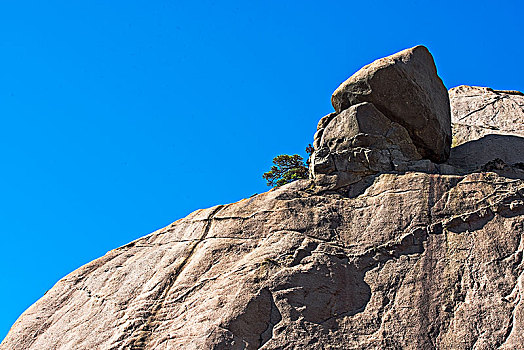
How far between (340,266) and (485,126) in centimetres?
1064

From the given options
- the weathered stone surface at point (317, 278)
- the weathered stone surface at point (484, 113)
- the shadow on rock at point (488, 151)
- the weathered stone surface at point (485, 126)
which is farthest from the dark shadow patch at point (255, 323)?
the weathered stone surface at point (484, 113)

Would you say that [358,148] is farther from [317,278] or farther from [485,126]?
[485,126]

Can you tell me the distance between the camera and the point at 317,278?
15992mm

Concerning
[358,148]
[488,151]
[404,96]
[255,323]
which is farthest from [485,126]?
[255,323]

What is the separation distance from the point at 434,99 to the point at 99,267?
38.7 ft

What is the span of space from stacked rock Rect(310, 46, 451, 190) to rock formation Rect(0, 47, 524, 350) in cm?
5

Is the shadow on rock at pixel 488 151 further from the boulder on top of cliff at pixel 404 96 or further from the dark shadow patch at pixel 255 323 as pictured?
the dark shadow patch at pixel 255 323

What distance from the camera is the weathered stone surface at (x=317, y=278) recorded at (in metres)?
14.7

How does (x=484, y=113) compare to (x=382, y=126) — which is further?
(x=484, y=113)

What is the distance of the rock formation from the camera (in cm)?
1480

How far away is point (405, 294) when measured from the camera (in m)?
15.4

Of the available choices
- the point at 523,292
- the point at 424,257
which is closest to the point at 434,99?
the point at 424,257

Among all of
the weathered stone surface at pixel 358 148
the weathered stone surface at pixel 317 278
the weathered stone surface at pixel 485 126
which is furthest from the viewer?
the weathered stone surface at pixel 485 126

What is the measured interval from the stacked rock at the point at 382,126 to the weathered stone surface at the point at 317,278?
695 mm
